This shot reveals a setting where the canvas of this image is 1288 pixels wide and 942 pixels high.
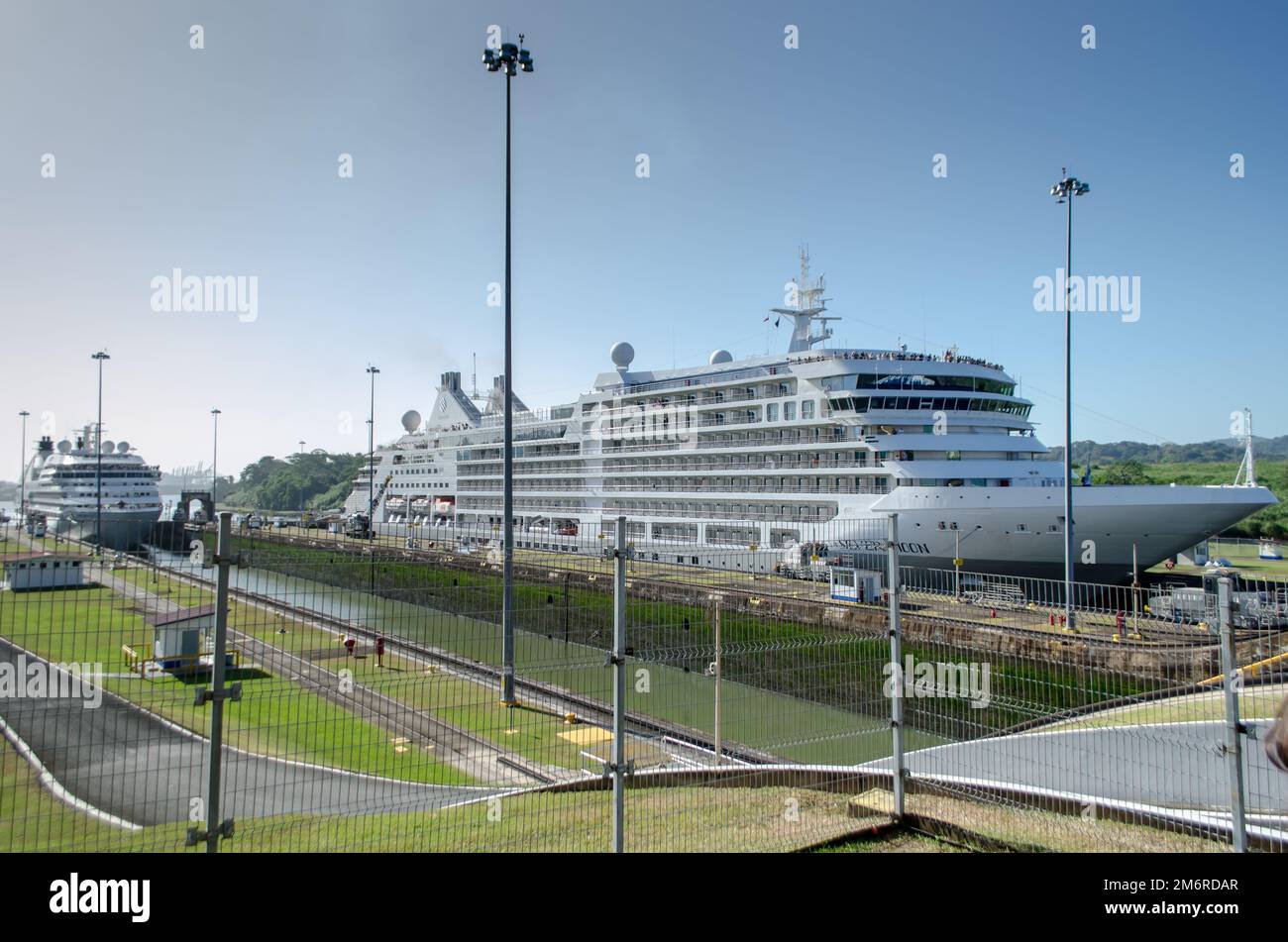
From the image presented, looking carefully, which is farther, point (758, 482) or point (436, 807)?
point (758, 482)

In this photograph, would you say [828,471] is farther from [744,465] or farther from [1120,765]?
[1120,765]

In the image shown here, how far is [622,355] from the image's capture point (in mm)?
45094

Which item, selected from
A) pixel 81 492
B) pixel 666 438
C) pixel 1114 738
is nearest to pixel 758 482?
pixel 666 438

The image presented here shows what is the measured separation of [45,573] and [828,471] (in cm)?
2765

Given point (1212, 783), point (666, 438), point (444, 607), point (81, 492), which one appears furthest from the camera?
point (81, 492)

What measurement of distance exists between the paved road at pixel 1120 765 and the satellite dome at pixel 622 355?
126 feet

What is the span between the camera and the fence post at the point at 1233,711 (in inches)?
166

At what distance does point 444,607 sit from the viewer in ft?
17.2

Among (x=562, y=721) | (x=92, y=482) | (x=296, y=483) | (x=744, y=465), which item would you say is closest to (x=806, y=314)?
(x=744, y=465)

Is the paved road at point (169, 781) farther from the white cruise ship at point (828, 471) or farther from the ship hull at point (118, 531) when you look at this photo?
the white cruise ship at point (828, 471)

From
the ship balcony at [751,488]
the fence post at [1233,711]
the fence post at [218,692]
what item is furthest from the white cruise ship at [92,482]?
the fence post at [1233,711]

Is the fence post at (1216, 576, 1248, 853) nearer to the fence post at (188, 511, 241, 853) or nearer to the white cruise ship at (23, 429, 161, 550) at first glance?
the fence post at (188, 511, 241, 853)
